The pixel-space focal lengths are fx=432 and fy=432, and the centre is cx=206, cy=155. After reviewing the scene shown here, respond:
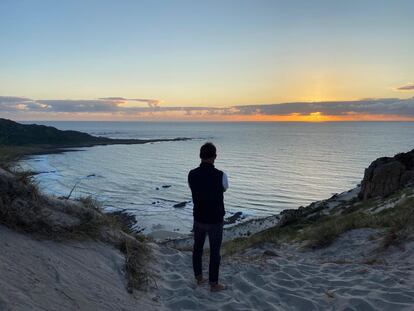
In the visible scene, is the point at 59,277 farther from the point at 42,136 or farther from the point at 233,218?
the point at 42,136

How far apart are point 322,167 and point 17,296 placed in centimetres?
6364

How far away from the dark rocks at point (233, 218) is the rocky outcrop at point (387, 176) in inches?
373

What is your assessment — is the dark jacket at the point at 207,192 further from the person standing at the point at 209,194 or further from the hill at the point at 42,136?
the hill at the point at 42,136

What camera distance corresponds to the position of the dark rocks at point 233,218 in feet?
99.9

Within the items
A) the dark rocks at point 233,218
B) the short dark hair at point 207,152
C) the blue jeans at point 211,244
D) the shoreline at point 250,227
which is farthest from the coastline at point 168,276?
the dark rocks at point 233,218

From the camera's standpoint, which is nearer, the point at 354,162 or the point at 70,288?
the point at 70,288

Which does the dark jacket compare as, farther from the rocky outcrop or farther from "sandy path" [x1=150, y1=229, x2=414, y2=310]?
the rocky outcrop

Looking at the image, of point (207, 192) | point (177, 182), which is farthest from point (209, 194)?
point (177, 182)

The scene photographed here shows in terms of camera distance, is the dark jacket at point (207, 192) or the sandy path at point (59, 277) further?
the dark jacket at point (207, 192)

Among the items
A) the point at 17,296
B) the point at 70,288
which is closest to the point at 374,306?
the point at 70,288

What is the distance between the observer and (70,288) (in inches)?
205

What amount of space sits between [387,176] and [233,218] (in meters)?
11.9

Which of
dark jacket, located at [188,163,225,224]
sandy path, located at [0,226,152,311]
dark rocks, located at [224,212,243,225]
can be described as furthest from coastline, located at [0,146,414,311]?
dark rocks, located at [224,212,243,225]

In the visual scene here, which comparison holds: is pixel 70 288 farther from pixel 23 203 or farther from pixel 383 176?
pixel 383 176
